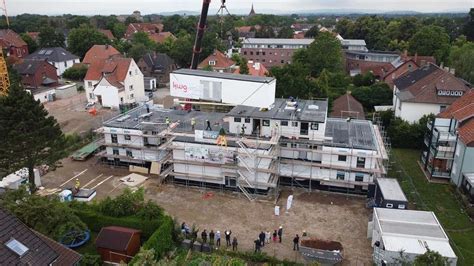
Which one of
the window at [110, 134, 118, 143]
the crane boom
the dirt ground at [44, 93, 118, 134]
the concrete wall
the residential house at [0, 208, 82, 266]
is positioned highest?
Answer: the crane boom

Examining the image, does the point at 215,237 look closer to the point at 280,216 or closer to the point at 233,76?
the point at 280,216

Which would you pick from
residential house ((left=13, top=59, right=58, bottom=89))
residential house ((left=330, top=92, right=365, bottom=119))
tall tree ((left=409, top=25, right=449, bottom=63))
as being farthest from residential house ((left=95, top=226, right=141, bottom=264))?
tall tree ((left=409, top=25, right=449, bottom=63))

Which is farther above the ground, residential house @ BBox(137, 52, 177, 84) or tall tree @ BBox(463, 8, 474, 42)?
tall tree @ BBox(463, 8, 474, 42)

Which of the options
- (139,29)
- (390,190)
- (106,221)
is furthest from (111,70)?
(139,29)

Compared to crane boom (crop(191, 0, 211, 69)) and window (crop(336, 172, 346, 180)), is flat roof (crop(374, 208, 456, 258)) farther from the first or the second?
crane boom (crop(191, 0, 211, 69))

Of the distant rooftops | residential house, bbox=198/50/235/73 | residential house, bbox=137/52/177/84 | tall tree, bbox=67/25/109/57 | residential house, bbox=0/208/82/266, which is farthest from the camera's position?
tall tree, bbox=67/25/109/57

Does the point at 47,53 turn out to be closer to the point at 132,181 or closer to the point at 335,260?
the point at 132,181

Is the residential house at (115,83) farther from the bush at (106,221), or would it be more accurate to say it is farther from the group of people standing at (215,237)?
the group of people standing at (215,237)

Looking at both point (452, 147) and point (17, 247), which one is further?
point (452, 147)
